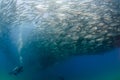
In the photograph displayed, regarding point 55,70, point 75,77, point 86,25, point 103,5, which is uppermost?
point 103,5

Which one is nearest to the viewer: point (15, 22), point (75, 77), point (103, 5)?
point (103, 5)

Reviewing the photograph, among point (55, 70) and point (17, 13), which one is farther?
point (55, 70)

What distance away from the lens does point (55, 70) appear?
1805 inches

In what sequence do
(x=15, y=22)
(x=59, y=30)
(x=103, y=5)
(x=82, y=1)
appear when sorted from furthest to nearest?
(x=15, y=22) → (x=59, y=30) → (x=82, y=1) → (x=103, y=5)

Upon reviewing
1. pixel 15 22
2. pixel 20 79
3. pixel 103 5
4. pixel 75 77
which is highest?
pixel 103 5

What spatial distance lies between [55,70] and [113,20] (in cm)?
3703

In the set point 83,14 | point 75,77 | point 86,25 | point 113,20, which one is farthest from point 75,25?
point 75,77

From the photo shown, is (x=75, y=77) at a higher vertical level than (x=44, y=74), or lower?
lower

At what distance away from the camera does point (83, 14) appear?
1052 centimetres

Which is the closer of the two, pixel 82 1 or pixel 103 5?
pixel 103 5

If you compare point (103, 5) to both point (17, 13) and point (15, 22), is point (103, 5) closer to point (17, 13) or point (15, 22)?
point (17, 13)

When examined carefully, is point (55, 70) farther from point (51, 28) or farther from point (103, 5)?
point (103, 5)

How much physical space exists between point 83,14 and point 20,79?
134 ft

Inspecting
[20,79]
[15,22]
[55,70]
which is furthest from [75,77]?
[15,22]
